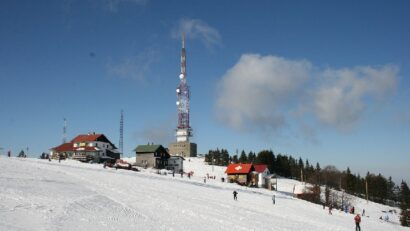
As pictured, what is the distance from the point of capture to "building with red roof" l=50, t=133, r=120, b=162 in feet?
292

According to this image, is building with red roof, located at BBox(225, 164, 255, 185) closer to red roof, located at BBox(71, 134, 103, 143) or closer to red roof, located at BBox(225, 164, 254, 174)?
red roof, located at BBox(225, 164, 254, 174)

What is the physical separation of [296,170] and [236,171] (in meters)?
73.1

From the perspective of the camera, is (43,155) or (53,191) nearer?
(53,191)

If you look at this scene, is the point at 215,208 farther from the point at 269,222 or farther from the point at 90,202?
the point at 90,202

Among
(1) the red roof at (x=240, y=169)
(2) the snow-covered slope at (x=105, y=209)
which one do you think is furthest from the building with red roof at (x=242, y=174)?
(2) the snow-covered slope at (x=105, y=209)

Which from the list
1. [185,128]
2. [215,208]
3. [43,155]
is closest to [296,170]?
[185,128]

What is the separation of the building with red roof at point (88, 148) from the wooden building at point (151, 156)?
19.7 feet

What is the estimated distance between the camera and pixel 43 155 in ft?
281

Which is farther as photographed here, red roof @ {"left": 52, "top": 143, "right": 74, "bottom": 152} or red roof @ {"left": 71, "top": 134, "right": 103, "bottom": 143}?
red roof @ {"left": 52, "top": 143, "right": 74, "bottom": 152}

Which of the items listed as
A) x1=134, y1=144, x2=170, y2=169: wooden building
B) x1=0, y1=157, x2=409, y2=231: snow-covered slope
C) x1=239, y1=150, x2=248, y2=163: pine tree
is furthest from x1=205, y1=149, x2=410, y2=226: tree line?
x1=0, y1=157, x2=409, y2=231: snow-covered slope

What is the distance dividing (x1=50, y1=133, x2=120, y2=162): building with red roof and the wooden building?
6.01 meters

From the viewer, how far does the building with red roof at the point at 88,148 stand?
89125 millimetres

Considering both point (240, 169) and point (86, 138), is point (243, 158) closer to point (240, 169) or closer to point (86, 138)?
point (240, 169)

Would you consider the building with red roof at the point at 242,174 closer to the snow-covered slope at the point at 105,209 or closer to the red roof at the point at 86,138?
the red roof at the point at 86,138
